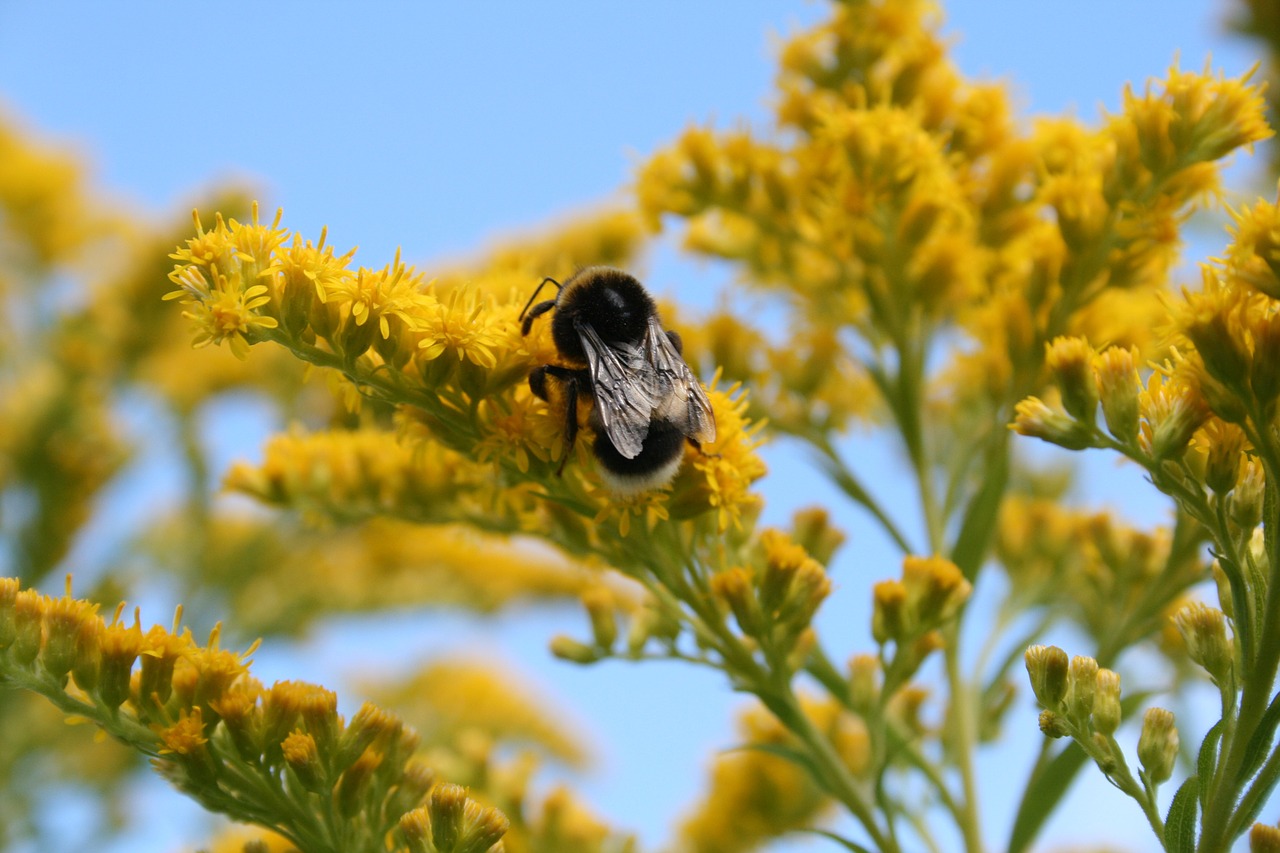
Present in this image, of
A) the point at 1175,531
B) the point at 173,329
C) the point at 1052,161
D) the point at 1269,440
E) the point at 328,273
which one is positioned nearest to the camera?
the point at 1269,440

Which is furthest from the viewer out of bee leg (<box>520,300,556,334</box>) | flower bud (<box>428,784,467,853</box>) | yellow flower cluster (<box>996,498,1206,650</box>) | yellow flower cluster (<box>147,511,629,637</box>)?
yellow flower cluster (<box>147,511,629,637</box>)

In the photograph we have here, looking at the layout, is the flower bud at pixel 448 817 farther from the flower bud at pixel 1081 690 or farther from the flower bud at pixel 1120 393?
the flower bud at pixel 1120 393

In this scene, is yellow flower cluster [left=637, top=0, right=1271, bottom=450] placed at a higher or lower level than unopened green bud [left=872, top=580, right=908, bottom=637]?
higher

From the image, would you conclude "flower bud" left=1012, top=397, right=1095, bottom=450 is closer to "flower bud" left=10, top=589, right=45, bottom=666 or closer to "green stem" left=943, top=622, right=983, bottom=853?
"green stem" left=943, top=622, right=983, bottom=853

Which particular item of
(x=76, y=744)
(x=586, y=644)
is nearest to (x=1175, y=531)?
A: (x=586, y=644)

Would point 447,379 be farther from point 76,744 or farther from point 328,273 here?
point 76,744

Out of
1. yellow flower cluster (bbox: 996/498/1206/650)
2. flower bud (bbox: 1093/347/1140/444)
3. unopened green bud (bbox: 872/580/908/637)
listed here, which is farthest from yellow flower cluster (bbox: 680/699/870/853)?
flower bud (bbox: 1093/347/1140/444)
